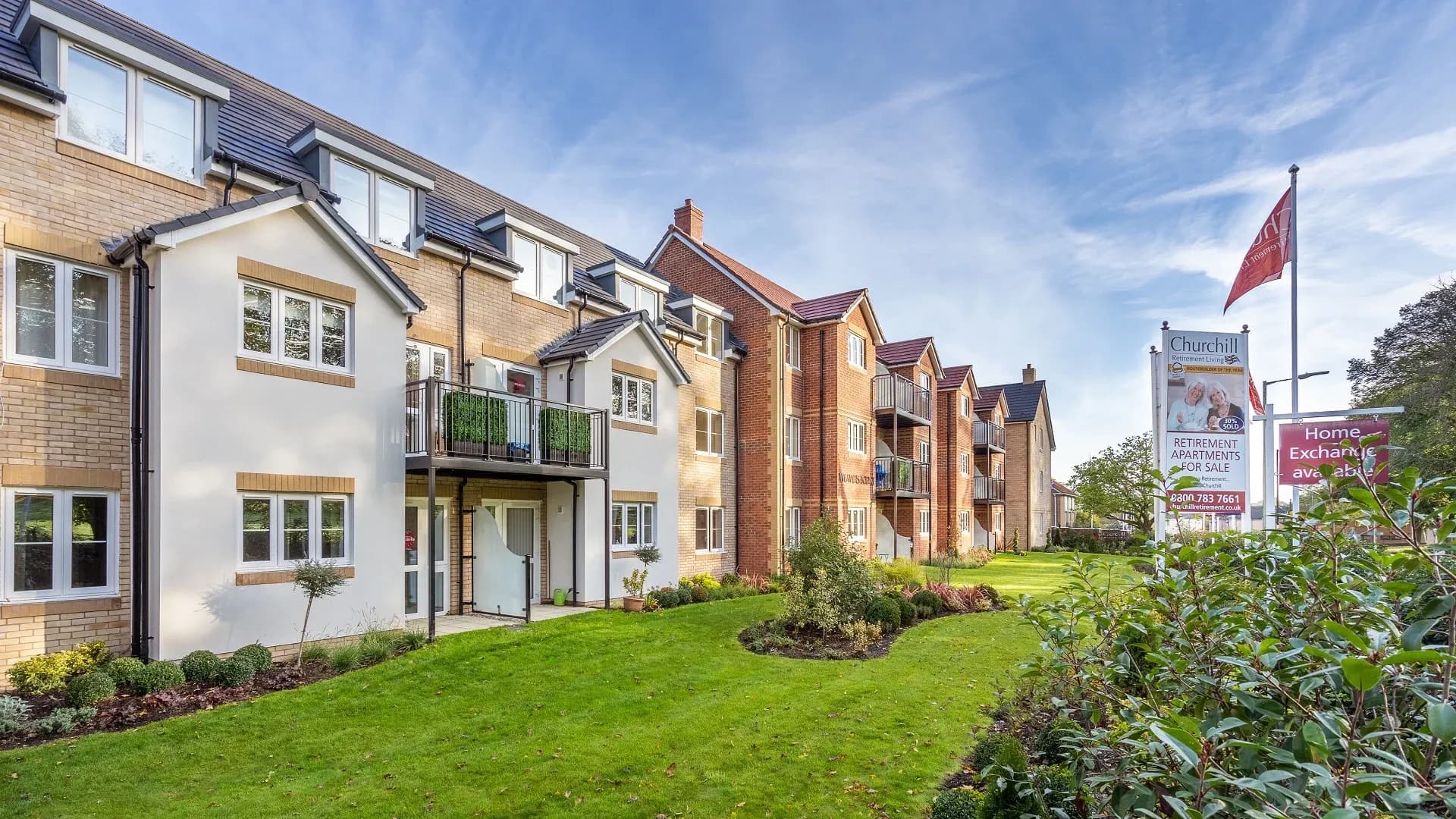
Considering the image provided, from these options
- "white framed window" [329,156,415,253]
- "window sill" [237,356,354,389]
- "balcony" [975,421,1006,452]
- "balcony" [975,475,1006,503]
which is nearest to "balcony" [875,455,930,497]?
"balcony" [975,475,1006,503]

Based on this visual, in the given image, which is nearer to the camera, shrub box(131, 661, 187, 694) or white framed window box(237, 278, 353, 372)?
shrub box(131, 661, 187, 694)

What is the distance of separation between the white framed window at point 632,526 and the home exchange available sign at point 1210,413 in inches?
469

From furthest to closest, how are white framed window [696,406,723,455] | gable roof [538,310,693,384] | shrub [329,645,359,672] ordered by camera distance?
white framed window [696,406,723,455], gable roof [538,310,693,384], shrub [329,645,359,672]

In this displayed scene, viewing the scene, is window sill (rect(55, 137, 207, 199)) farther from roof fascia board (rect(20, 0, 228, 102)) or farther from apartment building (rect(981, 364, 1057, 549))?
apartment building (rect(981, 364, 1057, 549))

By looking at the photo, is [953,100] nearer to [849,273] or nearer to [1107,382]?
[1107,382]

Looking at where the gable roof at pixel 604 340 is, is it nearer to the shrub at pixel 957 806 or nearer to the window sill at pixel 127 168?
the window sill at pixel 127 168

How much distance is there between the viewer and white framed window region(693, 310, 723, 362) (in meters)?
23.4

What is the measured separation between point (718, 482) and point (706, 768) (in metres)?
16.1

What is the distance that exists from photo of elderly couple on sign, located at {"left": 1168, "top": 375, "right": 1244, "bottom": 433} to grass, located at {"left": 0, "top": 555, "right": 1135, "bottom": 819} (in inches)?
201

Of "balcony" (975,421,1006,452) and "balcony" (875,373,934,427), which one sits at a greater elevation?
"balcony" (875,373,934,427)

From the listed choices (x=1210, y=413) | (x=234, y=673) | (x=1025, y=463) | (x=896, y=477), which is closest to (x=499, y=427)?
(x=234, y=673)

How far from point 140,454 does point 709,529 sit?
1496 centimetres

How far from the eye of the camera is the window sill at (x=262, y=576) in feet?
36.6

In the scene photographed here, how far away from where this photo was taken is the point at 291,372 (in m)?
12.0
